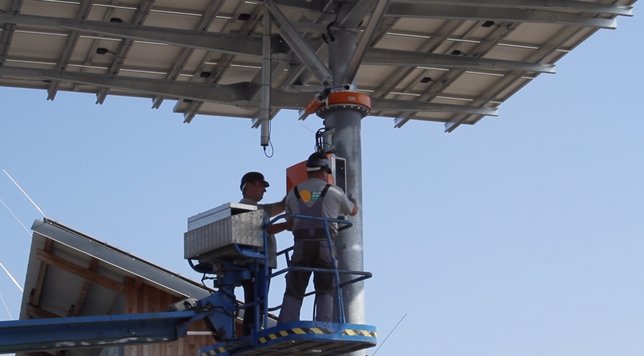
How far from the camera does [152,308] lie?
20828 mm

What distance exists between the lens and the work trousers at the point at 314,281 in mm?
13898

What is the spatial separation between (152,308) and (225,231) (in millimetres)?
7223

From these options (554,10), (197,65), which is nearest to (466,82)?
(554,10)

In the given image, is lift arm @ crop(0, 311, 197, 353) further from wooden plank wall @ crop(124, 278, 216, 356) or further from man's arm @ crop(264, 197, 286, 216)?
wooden plank wall @ crop(124, 278, 216, 356)

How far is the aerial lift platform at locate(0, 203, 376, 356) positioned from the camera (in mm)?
13656

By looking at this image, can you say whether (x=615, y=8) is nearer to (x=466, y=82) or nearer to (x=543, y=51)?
(x=543, y=51)

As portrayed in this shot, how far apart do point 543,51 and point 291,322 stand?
10.2 meters

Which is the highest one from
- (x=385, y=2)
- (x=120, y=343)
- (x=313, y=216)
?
(x=385, y=2)

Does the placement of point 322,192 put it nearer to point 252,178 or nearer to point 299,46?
point 252,178

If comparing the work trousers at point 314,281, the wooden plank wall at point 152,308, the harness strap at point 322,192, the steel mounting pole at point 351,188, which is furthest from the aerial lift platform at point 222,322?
the wooden plank wall at point 152,308

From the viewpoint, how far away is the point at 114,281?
20.9m

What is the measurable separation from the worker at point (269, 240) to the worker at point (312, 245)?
0.29 metres

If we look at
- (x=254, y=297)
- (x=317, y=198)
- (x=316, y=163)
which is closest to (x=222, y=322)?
(x=254, y=297)

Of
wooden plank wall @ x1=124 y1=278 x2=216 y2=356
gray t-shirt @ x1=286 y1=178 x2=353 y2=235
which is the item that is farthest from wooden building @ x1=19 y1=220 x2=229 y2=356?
gray t-shirt @ x1=286 y1=178 x2=353 y2=235
